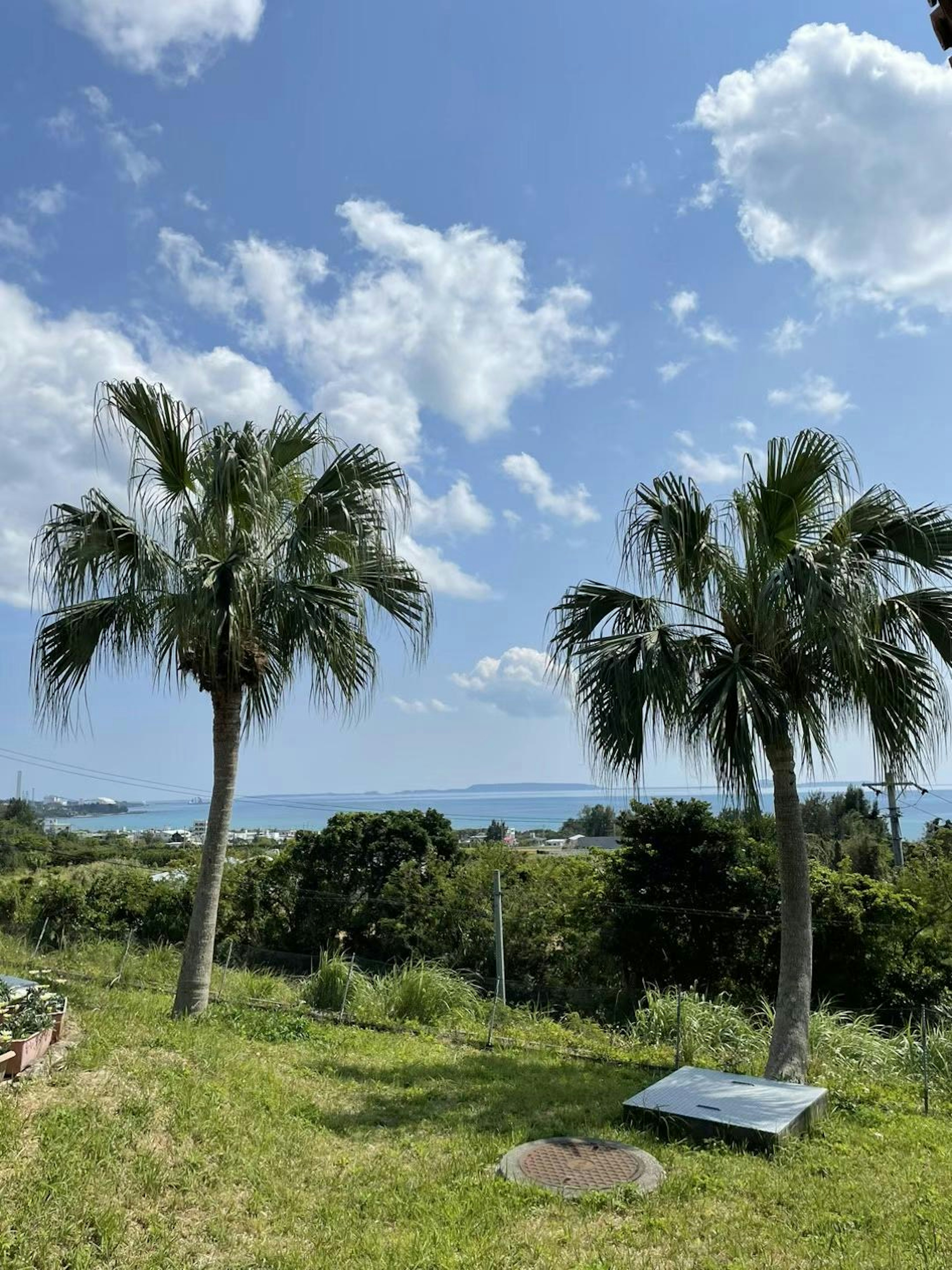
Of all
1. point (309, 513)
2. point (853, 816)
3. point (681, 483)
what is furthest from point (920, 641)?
point (853, 816)

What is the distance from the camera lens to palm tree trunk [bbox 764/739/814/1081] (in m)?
6.78

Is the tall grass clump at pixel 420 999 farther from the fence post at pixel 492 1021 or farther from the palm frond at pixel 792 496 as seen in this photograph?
the palm frond at pixel 792 496

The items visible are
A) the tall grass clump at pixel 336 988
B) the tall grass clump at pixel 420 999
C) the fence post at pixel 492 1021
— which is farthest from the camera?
the tall grass clump at pixel 336 988

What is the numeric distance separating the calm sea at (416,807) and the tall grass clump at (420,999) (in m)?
2.63

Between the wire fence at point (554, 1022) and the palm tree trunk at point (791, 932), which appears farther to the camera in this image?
the wire fence at point (554, 1022)

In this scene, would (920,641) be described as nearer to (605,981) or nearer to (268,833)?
(605,981)

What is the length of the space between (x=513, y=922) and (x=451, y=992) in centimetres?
320

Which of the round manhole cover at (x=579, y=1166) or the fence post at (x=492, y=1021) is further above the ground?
the round manhole cover at (x=579, y=1166)

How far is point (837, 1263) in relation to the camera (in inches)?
144

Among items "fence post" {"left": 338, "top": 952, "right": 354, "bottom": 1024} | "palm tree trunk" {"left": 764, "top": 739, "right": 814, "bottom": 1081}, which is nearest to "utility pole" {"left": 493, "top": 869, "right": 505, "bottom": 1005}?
"fence post" {"left": 338, "top": 952, "right": 354, "bottom": 1024}

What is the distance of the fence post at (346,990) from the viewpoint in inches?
353

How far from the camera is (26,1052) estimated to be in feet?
16.3

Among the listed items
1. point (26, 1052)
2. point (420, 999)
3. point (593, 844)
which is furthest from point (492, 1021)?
point (593, 844)

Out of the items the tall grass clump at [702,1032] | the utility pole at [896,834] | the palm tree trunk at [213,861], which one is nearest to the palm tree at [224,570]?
the palm tree trunk at [213,861]
